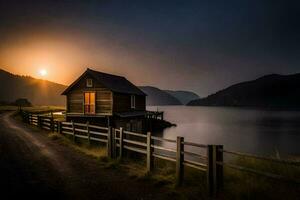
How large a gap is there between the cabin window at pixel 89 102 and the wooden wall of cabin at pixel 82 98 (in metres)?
0.46

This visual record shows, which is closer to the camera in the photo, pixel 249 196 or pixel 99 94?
pixel 249 196

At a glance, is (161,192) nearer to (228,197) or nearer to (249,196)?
(228,197)

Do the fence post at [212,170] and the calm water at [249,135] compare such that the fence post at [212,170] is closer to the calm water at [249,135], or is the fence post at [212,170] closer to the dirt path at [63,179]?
the dirt path at [63,179]

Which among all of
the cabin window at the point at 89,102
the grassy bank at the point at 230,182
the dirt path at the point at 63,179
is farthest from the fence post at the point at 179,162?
the cabin window at the point at 89,102

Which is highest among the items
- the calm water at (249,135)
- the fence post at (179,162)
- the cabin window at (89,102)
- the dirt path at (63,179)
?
the cabin window at (89,102)

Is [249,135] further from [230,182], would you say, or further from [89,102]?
[230,182]

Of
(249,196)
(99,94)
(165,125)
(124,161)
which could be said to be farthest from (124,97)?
(165,125)

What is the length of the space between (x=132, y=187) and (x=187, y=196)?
2.02 m

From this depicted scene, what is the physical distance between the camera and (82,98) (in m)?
33.2

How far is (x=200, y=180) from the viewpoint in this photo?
31.2 ft

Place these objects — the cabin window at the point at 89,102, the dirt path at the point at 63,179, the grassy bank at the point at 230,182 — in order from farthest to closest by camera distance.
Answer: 1. the cabin window at the point at 89,102
2. the dirt path at the point at 63,179
3. the grassy bank at the point at 230,182

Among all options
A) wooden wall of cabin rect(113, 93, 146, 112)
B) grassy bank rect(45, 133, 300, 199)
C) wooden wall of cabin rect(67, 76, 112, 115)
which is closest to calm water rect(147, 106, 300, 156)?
grassy bank rect(45, 133, 300, 199)

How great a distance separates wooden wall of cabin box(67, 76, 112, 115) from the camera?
3186cm

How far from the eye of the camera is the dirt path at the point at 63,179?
795cm
